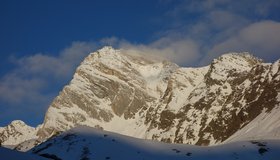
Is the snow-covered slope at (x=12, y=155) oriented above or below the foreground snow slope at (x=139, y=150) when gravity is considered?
below

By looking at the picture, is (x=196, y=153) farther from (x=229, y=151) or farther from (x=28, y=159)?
(x=28, y=159)

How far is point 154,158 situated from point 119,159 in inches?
384

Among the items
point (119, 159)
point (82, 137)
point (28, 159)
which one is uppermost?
point (82, 137)

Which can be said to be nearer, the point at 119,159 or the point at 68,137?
the point at 119,159

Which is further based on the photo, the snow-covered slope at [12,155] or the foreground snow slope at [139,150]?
the foreground snow slope at [139,150]

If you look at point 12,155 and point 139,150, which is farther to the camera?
point 139,150

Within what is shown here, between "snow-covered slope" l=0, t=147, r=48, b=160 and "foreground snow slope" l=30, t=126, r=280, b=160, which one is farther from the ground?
"foreground snow slope" l=30, t=126, r=280, b=160

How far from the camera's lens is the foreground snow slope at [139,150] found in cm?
16838

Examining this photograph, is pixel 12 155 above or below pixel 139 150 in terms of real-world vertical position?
below

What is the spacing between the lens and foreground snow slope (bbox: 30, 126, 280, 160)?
A: 16838 cm

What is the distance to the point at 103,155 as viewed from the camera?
172500mm

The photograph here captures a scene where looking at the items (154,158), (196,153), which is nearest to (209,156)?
(196,153)

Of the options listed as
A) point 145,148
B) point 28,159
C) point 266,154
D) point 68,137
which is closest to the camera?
point 28,159

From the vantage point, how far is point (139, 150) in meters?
176
